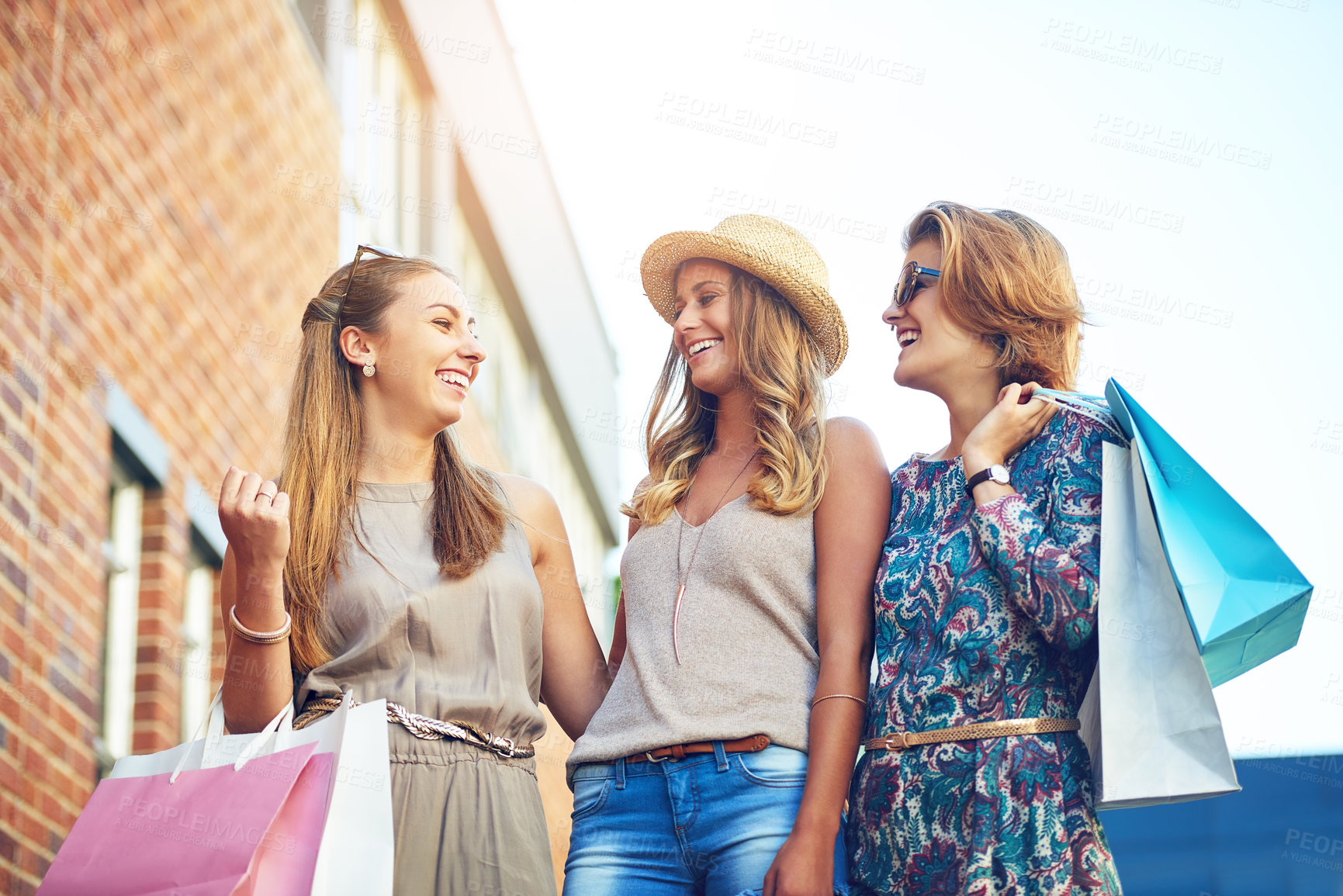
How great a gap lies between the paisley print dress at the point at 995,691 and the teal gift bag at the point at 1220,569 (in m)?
0.16

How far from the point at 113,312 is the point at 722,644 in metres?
3.58

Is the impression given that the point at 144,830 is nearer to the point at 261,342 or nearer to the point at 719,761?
the point at 719,761

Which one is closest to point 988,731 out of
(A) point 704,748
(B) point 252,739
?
(A) point 704,748

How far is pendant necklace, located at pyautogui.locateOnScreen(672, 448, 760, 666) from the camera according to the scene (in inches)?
116

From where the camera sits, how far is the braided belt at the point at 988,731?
101 inches

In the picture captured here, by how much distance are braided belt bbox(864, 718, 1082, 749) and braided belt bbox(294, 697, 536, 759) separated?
37.4 inches

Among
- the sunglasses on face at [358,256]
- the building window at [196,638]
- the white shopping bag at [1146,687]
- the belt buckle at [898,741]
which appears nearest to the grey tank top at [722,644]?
the belt buckle at [898,741]

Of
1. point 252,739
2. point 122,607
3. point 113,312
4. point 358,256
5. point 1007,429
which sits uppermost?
point 113,312

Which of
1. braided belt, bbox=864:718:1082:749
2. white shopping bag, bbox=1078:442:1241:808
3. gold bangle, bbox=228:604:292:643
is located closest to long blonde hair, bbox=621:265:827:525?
braided belt, bbox=864:718:1082:749

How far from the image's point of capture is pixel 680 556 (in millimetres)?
3090

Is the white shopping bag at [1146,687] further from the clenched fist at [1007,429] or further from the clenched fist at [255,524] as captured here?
the clenched fist at [255,524]

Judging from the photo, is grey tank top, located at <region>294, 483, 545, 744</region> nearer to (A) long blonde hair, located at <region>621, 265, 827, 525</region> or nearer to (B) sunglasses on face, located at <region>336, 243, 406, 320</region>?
(A) long blonde hair, located at <region>621, 265, 827, 525</region>

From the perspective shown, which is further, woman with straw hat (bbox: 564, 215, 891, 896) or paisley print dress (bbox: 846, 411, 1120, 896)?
woman with straw hat (bbox: 564, 215, 891, 896)

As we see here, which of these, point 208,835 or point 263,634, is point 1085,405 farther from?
point 208,835
